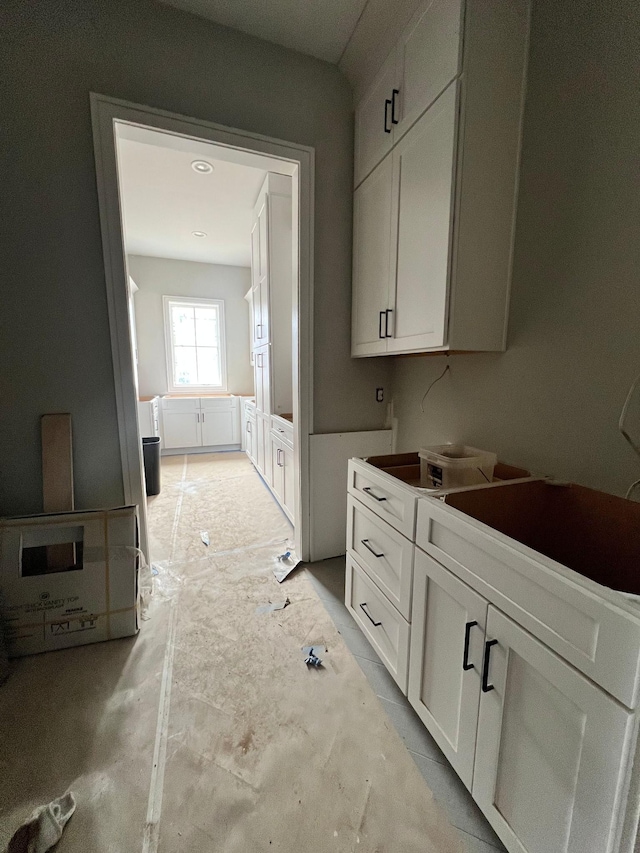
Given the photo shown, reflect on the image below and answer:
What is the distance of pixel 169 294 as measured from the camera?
5137mm

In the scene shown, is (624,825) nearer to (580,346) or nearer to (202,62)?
(580,346)

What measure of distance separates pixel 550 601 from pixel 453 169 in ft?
4.71

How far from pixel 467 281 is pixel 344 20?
1481 millimetres

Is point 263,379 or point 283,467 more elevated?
point 263,379

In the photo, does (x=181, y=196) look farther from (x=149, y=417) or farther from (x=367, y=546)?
(x=367, y=546)

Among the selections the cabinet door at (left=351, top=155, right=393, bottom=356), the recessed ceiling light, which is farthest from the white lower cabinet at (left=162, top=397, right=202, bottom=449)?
→ the cabinet door at (left=351, top=155, right=393, bottom=356)

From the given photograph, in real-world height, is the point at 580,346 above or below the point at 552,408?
above

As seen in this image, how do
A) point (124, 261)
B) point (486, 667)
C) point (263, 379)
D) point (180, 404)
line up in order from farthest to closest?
point (180, 404)
point (263, 379)
point (124, 261)
point (486, 667)

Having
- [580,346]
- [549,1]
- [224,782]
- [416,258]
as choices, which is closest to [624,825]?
[224,782]

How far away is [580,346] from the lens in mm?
1211

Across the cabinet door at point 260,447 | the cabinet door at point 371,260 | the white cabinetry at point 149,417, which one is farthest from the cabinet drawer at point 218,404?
the cabinet door at point 371,260

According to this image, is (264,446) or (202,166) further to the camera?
(264,446)

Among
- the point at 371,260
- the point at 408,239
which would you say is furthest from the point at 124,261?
the point at 408,239

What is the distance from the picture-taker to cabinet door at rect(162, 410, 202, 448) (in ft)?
15.9
